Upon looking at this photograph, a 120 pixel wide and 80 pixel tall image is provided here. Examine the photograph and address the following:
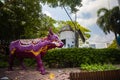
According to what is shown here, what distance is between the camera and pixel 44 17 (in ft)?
88.7

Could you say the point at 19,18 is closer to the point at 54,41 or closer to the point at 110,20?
the point at 54,41

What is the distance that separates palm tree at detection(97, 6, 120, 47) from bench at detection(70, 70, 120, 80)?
96.0 ft

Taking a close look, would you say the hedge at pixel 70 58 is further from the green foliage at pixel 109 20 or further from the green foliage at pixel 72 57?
the green foliage at pixel 109 20

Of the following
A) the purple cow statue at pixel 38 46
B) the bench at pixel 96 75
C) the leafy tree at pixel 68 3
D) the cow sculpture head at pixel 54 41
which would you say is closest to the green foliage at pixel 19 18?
the leafy tree at pixel 68 3

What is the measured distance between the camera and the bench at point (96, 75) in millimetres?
12773

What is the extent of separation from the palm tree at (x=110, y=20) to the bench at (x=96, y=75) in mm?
29270

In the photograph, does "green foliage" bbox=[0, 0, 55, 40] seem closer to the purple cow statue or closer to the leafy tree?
the leafy tree

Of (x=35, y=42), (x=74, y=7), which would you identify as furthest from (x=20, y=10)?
(x=35, y=42)

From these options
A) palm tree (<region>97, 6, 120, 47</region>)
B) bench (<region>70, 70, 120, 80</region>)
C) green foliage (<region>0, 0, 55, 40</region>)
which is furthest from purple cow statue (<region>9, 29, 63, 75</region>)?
palm tree (<region>97, 6, 120, 47</region>)

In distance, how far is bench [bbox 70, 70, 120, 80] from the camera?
41.9 ft

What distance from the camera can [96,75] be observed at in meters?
13.0

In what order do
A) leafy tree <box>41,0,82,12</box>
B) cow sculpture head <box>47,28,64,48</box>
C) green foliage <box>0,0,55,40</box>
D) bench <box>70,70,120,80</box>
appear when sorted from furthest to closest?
green foliage <box>0,0,55,40</box> < leafy tree <box>41,0,82,12</box> < cow sculpture head <box>47,28,64,48</box> < bench <box>70,70,120,80</box>

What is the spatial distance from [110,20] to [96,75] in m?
32.6

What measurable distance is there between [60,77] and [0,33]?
390 inches
